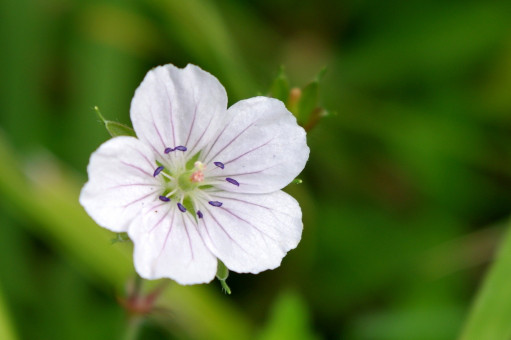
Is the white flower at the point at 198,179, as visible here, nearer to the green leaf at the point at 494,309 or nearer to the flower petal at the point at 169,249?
the flower petal at the point at 169,249

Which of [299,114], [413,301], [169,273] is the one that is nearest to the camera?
[169,273]

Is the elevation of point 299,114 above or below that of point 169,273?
above

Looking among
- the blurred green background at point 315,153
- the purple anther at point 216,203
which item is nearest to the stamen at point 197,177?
the purple anther at point 216,203

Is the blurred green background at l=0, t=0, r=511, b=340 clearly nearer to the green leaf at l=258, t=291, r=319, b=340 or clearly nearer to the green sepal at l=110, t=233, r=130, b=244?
the green leaf at l=258, t=291, r=319, b=340

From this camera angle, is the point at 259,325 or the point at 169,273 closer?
the point at 169,273

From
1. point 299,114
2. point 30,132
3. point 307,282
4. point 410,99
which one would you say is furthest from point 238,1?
point 299,114

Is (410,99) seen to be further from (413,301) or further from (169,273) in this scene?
(169,273)

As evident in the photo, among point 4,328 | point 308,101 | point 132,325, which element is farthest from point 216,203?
point 4,328
